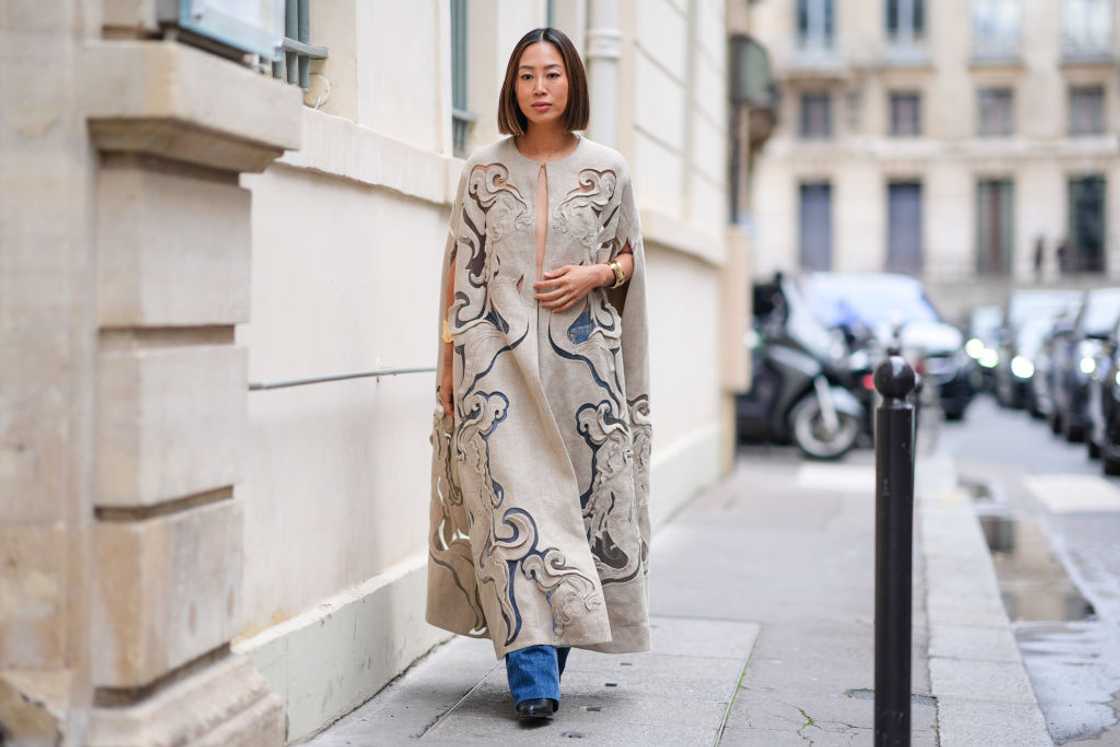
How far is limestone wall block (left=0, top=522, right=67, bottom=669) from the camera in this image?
311cm

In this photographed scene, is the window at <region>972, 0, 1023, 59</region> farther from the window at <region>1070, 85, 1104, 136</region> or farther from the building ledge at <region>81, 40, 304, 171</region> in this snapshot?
the building ledge at <region>81, 40, 304, 171</region>

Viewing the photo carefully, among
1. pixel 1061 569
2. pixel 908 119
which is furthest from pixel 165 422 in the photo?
pixel 908 119

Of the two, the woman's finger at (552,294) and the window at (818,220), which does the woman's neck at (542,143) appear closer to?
the woman's finger at (552,294)

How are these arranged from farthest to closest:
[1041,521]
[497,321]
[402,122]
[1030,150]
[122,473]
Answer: [1030,150], [1041,521], [402,122], [497,321], [122,473]

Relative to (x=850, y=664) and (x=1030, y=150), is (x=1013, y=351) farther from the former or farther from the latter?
(x=1030, y=150)

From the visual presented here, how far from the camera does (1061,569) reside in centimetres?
829

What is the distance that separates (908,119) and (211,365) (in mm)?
50996

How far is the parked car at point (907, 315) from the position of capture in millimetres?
19500

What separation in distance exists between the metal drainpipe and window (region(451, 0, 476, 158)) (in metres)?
1.89

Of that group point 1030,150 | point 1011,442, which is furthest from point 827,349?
point 1030,150

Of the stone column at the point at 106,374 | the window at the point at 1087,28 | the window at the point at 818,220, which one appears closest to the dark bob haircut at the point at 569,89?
the stone column at the point at 106,374

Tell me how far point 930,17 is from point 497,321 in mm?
50453

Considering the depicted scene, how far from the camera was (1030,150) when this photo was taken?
51688mm

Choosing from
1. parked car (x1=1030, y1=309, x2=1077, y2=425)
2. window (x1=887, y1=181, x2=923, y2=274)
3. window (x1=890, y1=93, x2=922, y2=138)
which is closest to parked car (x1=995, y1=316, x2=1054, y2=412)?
parked car (x1=1030, y1=309, x2=1077, y2=425)
